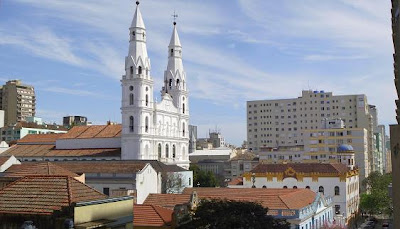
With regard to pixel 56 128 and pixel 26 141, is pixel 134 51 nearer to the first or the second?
pixel 26 141

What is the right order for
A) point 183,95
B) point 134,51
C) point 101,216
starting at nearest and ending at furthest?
point 101,216
point 134,51
point 183,95

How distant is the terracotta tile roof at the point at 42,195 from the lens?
1620 centimetres

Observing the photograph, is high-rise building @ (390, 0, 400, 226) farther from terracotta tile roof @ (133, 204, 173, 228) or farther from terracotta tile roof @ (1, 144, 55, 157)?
terracotta tile roof @ (1, 144, 55, 157)

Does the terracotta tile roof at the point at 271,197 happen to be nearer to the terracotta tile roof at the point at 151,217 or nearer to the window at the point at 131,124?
the terracotta tile roof at the point at 151,217

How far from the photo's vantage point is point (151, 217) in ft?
82.7

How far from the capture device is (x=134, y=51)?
77062 mm

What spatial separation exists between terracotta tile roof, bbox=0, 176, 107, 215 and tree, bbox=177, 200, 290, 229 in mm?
7919

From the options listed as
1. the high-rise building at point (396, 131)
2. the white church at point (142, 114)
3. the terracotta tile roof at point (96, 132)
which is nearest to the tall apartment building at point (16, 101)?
the terracotta tile roof at point (96, 132)

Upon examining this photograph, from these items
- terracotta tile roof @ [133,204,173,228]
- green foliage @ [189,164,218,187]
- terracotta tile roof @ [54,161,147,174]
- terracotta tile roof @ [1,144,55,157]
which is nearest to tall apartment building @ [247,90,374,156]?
green foliage @ [189,164,218,187]

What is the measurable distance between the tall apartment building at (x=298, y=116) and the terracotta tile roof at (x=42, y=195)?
101863 millimetres

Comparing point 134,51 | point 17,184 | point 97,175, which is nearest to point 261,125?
point 134,51

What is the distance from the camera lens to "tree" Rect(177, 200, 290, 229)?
24672 mm

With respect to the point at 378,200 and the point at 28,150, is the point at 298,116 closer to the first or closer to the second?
the point at 378,200

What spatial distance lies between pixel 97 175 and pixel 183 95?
39.2m
